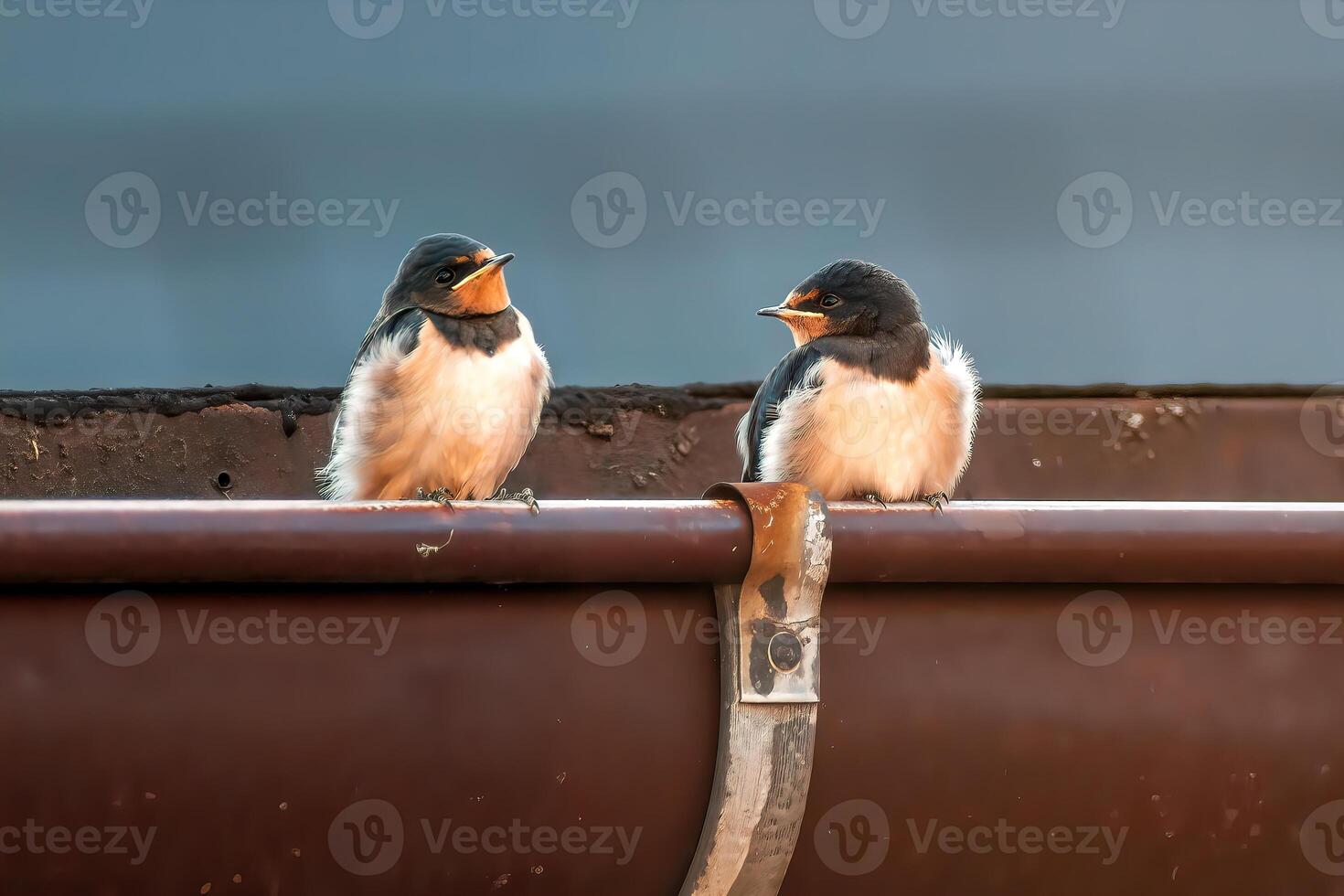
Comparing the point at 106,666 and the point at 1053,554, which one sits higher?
the point at 1053,554

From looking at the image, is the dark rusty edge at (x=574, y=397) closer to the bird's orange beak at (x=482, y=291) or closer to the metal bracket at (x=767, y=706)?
the bird's orange beak at (x=482, y=291)

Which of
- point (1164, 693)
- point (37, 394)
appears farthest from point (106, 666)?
point (37, 394)

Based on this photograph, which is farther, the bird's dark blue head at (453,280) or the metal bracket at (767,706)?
the bird's dark blue head at (453,280)

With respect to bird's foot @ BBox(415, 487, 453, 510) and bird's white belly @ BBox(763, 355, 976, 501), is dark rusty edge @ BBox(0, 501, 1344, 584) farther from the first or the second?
bird's white belly @ BBox(763, 355, 976, 501)

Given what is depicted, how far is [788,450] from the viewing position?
8.78 feet

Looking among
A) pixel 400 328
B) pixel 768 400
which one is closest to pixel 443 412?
pixel 400 328

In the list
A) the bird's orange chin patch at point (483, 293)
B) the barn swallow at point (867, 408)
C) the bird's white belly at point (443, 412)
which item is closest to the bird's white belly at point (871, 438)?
the barn swallow at point (867, 408)

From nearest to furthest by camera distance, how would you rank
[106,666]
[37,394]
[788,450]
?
[106,666] → [37,394] → [788,450]

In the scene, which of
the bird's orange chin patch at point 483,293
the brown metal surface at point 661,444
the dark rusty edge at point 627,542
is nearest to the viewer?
the dark rusty edge at point 627,542

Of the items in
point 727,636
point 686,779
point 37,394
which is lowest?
point 686,779

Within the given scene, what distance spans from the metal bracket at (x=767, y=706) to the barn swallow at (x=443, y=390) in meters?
1.69

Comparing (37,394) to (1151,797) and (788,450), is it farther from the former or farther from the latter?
(1151,797)

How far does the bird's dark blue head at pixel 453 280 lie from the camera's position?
2.76 meters

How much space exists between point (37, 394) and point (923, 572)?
1964mm
